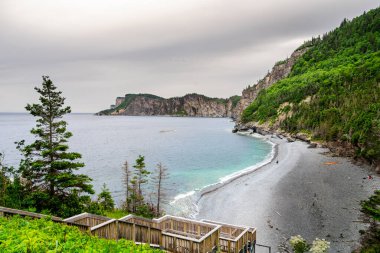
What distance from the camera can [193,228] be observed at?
16.3 metres

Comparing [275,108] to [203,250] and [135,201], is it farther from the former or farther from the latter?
[203,250]

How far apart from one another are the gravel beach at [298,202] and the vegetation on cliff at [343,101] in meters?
14.6

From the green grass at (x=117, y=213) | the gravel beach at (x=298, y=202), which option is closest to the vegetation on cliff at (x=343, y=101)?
the gravel beach at (x=298, y=202)

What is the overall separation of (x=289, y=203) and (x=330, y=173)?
19352 mm

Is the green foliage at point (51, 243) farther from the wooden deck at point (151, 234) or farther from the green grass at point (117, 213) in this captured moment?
the green grass at point (117, 213)

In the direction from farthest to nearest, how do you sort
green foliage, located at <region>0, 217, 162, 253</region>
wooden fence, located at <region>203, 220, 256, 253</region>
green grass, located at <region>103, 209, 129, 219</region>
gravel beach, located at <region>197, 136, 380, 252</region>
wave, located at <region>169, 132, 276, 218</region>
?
wave, located at <region>169, 132, 276, 218</region> → green grass, located at <region>103, 209, 129, 219</region> → gravel beach, located at <region>197, 136, 380, 252</region> → wooden fence, located at <region>203, 220, 256, 253</region> → green foliage, located at <region>0, 217, 162, 253</region>

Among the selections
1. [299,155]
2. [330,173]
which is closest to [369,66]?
[299,155]

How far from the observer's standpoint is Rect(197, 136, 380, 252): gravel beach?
2809cm

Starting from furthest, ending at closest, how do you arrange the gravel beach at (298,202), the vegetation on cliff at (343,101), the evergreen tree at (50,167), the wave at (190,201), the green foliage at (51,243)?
the vegetation on cliff at (343,101)
the wave at (190,201)
the gravel beach at (298,202)
the evergreen tree at (50,167)
the green foliage at (51,243)

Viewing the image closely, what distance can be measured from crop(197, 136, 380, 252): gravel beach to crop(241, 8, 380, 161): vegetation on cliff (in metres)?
14.6

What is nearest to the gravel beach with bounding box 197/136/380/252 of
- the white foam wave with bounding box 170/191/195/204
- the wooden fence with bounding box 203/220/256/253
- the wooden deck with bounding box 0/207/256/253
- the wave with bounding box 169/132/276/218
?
the wave with bounding box 169/132/276/218

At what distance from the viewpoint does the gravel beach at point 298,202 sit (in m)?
28.1

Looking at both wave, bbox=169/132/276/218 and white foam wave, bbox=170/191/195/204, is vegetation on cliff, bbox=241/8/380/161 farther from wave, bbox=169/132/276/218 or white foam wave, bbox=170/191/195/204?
white foam wave, bbox=170/191/195/204

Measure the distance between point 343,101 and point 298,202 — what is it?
82.3 metres
